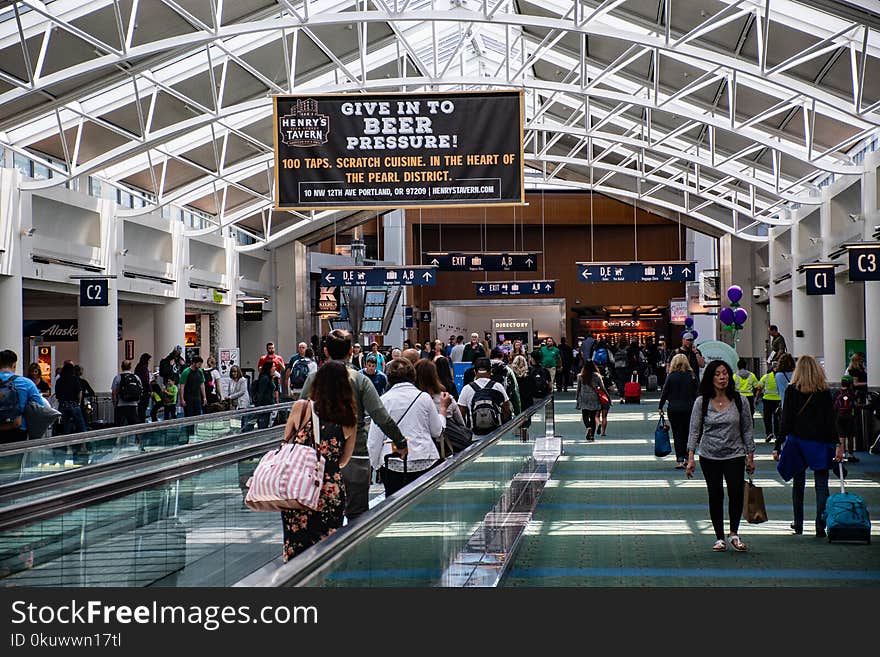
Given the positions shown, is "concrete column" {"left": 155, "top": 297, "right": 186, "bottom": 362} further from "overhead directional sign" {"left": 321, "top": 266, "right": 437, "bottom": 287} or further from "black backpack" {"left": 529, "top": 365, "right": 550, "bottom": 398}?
"black backpack" {"left": 529, "top": 365, "right": 550, "bottom": 398}

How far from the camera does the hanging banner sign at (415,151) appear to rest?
14953mm

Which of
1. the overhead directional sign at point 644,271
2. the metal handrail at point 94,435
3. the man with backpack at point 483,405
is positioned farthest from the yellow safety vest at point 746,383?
the overhead directional sign at point 644,271

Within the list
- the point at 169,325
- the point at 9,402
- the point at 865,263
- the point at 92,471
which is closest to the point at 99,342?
the point at 169,325

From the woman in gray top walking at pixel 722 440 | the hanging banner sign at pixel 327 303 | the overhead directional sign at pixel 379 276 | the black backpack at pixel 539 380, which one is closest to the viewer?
the woman in gray top walking at pixel 722 440

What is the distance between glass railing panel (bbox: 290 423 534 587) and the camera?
3.83m

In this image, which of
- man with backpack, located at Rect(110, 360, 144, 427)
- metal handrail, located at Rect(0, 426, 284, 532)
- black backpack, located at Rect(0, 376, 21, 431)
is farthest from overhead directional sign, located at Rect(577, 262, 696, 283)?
metal handrail, located at Rect(0, 426, 284, 532)

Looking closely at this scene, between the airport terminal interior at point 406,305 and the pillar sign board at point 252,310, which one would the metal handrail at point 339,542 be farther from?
the pillar sign board at point 252,310

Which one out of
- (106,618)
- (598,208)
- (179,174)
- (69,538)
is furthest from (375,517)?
(598,208)

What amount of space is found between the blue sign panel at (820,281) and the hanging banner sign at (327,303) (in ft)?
70.3

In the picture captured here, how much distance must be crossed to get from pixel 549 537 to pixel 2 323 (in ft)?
45.5

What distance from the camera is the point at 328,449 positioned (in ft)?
19.3

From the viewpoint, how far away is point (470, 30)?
2748 centimetres

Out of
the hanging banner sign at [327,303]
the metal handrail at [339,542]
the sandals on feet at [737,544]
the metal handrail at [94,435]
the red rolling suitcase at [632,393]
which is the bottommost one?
the sandals on feet at [737,544]

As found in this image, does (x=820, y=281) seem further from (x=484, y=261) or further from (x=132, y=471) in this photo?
(x=132, y=471)
